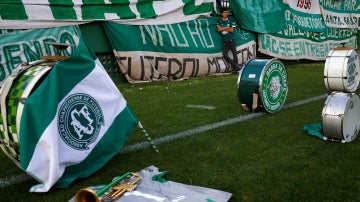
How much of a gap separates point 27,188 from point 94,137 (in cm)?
70

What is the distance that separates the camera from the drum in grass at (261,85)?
17.3 feet

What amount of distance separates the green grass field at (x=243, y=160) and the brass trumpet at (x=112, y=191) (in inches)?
10.5

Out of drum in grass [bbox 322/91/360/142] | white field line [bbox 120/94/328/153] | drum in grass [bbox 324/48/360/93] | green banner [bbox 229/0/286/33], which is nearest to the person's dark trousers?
green banner [bbox 229/0/286/33]

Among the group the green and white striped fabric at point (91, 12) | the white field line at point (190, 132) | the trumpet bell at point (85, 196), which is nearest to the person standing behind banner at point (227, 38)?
the green and white striped fabric at point (91, 12)

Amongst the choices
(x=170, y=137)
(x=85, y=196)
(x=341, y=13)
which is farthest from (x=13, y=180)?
(x=341, y=13)

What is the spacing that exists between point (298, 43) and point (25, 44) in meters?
11.0

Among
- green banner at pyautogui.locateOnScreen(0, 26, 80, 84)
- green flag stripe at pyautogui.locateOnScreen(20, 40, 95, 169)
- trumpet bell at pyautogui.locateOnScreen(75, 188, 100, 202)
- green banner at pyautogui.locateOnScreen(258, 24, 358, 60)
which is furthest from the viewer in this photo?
green banner at pyautogui.locateOnScreen(258, 24, 358, 60)

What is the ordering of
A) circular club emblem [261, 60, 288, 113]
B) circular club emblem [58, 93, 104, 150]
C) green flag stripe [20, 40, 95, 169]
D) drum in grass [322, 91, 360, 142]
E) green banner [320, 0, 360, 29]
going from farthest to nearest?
green banner [320, 0, 360, 29] → circular club emblem [261, 60, 288, 113] → drum in grass [322, 91, 360, 142] → circular club emblem [58, 93, 104, 150] → green flag stripe [20, 40, 95, 169]

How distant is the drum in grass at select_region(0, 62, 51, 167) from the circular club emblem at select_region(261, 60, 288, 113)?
3.26m

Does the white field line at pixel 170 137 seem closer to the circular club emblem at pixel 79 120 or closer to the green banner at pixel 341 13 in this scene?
the circular club emblem at pixel 79 120

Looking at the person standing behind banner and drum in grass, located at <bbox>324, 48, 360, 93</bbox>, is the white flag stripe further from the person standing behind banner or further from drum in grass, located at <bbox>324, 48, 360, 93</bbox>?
the person standing behind banner

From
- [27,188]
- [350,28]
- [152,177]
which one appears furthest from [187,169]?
[350,28]

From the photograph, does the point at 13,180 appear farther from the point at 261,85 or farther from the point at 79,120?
the point at 261,85

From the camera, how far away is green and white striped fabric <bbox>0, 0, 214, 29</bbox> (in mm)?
7570
